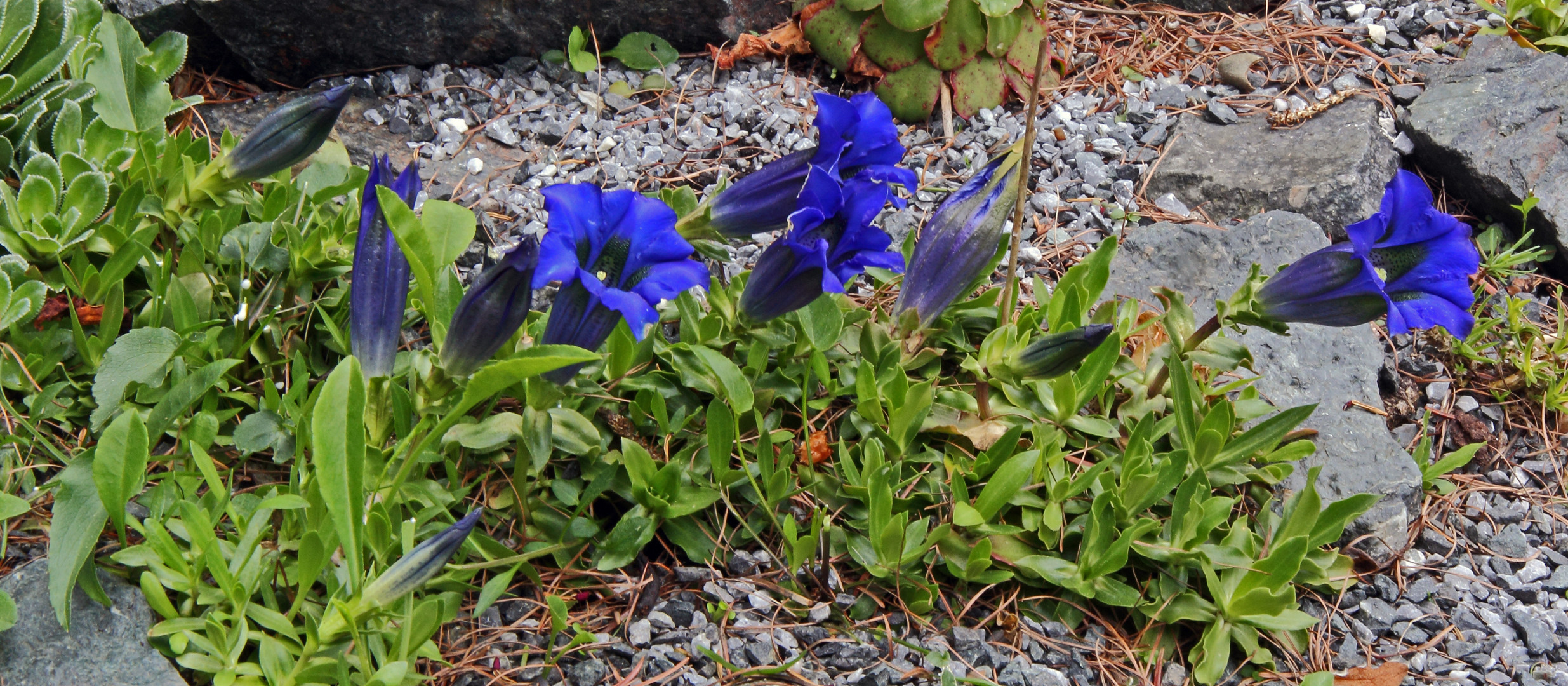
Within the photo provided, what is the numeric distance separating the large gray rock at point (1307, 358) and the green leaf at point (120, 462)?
2.06m

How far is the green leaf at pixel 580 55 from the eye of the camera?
3342mm

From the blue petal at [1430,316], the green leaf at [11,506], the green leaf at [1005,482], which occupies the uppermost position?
the green leaf at [11,506]

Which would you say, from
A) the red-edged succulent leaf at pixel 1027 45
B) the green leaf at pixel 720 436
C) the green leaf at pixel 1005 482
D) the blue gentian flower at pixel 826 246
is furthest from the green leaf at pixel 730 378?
the red-edged succulent leaf at pixel 1027 45

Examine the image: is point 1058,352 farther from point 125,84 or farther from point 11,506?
point 125,84

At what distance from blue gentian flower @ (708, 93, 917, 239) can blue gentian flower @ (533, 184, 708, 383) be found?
9.1 inches

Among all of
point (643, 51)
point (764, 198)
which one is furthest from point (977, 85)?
point (764, 198)

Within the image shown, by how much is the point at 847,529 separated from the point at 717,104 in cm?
161

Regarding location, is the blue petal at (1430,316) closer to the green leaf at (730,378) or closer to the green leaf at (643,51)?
the green leaf at (730,378)

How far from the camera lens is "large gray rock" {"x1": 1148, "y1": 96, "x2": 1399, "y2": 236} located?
10.2ft

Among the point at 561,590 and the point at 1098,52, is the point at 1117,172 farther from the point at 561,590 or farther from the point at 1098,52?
the point at 561,590

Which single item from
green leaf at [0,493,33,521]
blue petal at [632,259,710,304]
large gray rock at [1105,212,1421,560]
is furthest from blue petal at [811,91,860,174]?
green leaf at [0,493,33,521]

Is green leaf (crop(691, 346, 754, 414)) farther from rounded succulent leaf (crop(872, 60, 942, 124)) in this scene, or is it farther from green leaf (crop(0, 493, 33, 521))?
rounded succulent leaf (crop(872, 60, 942, 124))

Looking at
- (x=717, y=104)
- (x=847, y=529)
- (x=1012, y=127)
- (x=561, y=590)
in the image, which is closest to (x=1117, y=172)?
(x=1012, y=127)

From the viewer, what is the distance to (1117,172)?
3221 millimetres
